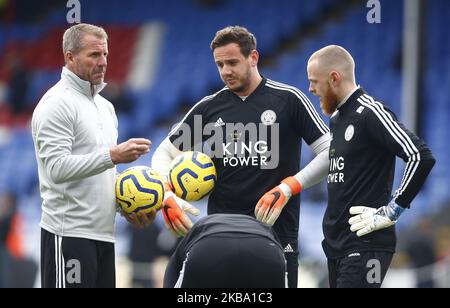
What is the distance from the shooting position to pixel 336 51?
21.1 ft

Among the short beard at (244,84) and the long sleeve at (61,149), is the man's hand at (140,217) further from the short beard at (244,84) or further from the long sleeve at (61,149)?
the short beard at (244,84)

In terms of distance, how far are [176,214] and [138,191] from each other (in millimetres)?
347

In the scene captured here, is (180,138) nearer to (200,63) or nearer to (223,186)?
(223,186)

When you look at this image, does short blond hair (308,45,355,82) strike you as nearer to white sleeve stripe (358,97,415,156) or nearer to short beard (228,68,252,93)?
white sleeve stripe (358,97,415,156)

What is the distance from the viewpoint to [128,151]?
6008mm

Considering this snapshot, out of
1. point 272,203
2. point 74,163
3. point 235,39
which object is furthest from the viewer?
point 235,39

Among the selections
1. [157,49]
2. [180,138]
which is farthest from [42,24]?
[180,138]

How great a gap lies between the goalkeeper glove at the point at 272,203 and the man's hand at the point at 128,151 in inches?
36.9

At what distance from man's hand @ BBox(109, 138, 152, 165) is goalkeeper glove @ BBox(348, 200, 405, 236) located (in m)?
1.43

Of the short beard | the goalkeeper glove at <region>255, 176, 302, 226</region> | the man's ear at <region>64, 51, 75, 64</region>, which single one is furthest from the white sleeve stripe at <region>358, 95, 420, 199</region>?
the man's ear at <region>64, 51, 75, 64</region>

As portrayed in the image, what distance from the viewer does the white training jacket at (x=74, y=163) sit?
6.08m

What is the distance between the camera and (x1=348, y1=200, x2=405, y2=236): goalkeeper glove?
6013 mm

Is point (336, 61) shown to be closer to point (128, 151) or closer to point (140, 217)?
point (128, 151)

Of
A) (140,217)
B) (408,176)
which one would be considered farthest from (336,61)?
(140,217)
